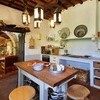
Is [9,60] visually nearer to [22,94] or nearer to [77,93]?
[22,94]

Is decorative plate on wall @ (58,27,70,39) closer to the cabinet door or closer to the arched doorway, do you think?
the cabinet door

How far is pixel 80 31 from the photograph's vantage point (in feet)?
13.3

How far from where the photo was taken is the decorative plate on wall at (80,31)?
Answer: 3900 millimetres

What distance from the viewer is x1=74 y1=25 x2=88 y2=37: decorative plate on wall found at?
Result: 3900 mm

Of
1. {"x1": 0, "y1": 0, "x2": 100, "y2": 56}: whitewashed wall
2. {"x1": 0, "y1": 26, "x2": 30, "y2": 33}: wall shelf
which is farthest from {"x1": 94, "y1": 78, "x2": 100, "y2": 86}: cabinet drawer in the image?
{"x1": 0, "y1": 26, "x2": 30, "y2": 33}: wall shelf

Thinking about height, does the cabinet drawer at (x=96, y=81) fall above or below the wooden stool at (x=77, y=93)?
below

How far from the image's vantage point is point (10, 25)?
12.6 feet

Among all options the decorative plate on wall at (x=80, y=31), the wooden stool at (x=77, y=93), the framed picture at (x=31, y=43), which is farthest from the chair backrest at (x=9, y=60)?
the wooden stool at (x=77, y=93)

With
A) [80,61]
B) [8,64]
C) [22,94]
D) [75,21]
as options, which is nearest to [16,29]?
[8,64]

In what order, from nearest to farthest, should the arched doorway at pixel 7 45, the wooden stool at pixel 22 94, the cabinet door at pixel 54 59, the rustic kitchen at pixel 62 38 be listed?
the wooden stool at pixel 22 94 → the rustic kitchen at pixel 62 38 → the cabinet door at pixel 54 59 → the arched doorway at pixel 7 45

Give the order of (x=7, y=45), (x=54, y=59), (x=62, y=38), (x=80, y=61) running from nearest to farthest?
(x=80, y=61), (x=54, y=59), (x=62, y=38), (x=7, y=45)

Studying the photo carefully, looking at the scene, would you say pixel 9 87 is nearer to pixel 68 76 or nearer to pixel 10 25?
pixel 10 25

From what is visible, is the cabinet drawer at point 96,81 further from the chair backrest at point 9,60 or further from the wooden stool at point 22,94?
the chair backrest at point 9,60

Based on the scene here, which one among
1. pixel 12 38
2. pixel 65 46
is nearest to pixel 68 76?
pixel 65 46
